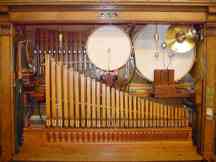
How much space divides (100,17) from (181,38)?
78 centimetres

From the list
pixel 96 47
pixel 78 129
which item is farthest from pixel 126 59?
pixel 78 129

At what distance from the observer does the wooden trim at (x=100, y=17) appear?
2285 millimetres

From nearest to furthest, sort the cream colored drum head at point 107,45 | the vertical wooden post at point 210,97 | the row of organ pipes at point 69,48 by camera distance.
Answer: the vertical wooden post at point 210,97 → the cream colored drum head at point 107,45 → the row of organ pipes at point 69,48

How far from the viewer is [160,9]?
2.31 metres

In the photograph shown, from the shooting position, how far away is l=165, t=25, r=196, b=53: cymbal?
99.8 inches

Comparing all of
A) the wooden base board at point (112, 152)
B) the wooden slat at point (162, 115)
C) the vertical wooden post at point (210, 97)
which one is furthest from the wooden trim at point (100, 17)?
the wooden base board at point (112, 152)

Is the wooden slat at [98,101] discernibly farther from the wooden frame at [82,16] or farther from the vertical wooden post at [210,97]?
the vertical wooden post at [210,97]

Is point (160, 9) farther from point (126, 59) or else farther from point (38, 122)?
point (38, 122)

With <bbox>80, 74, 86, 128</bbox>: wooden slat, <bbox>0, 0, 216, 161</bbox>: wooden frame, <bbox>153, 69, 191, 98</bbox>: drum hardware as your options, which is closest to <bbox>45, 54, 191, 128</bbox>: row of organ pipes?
<bbox>80, 74, 86, 128</bbox>: wooden slat

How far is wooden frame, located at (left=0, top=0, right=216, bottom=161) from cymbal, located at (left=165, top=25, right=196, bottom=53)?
0.18 m

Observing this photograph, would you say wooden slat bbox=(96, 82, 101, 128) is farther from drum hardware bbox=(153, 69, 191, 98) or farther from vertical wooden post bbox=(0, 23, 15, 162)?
vertical wooden post bbox=(0, 23, 15, 162)

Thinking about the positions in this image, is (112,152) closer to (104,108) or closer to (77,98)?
(104,108)

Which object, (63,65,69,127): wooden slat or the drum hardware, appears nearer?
(63,65,69,127): wooden slat

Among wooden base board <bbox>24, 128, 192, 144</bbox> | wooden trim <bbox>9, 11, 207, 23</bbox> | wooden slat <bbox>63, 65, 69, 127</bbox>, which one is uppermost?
wooden trim <bbox>9, 11, 207, 23</bbox>
